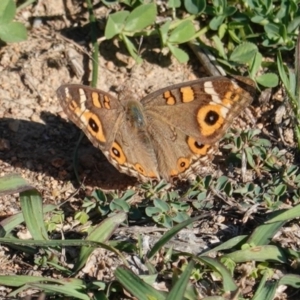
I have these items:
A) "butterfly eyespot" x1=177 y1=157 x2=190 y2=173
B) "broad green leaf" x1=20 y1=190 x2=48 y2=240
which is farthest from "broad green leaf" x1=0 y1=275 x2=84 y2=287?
"butterfly eyespot" x1=177 y1=157 x2=190 y2=173

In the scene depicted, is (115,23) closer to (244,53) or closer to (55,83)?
(55,83)

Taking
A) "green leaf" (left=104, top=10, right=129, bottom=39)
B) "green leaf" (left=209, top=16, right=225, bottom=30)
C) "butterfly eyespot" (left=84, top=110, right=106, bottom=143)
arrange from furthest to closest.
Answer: "green leaf" (left=209, top=16, right=225, bottom=30) → "green leaf" (left=104, top=10, right=129, bottom=39) → "butterfly eyespot" (left=84, top=110, right=106, bottom=143)

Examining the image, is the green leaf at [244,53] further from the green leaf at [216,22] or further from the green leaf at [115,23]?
the green leaf at [115,23]

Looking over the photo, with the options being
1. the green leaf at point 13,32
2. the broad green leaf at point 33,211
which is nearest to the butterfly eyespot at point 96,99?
the broad green leaf at point 33,211

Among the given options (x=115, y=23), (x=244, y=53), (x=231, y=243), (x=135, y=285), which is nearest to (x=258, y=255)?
(x=231, y=243)

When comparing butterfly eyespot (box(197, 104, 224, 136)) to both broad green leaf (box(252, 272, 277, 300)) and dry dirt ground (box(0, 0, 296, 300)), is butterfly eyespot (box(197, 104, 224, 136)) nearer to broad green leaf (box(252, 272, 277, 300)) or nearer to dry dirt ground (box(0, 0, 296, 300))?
dry dirt ground (box(0, 0, 296, 300))

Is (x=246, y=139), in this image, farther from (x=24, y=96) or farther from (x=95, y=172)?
(x=24, y=96)
